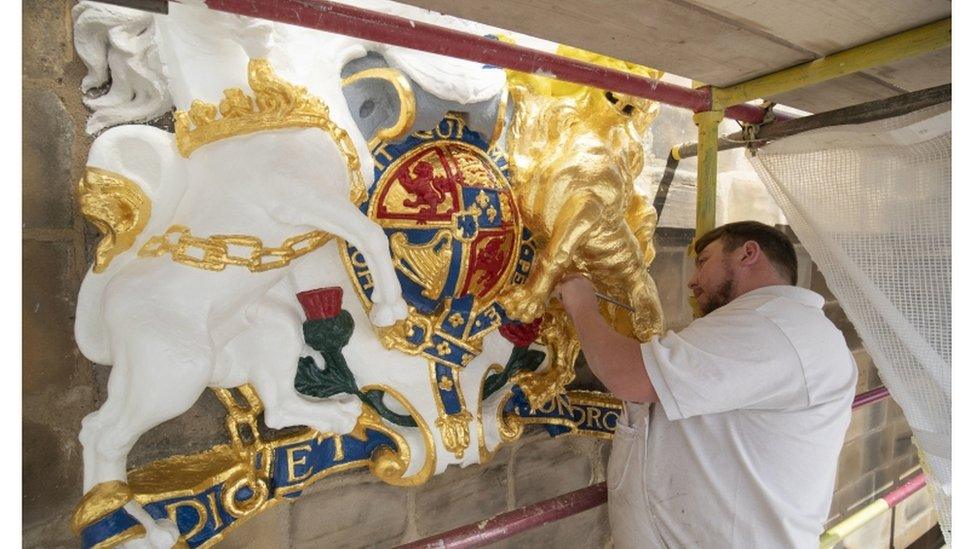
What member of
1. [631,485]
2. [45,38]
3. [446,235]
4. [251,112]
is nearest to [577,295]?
[446,235]

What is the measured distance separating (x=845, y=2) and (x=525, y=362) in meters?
0.75

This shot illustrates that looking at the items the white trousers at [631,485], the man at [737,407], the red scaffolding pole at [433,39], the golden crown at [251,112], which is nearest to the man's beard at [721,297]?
the man at [737,407]

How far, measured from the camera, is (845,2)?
0.76m

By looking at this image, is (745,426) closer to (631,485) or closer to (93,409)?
(631,485)

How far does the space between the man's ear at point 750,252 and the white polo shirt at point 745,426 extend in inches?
2.6

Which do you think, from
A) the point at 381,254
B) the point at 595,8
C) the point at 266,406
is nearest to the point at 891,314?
the point at 595,8

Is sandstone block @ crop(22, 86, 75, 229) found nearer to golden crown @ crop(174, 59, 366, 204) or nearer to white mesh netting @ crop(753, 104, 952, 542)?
golden crown @ crop(174, 59, 366, 204)

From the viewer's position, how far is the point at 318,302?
2.84ft

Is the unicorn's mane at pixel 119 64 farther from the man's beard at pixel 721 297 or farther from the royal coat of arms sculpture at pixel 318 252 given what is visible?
the man's beard at pixel 721 297

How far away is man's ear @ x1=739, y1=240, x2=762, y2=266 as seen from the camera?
3.43ft

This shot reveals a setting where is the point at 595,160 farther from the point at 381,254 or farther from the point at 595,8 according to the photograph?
the point at 381,254

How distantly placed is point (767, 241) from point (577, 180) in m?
0.37

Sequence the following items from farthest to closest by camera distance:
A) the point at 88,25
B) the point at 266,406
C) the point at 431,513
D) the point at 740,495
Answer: the point at 431,513
the point at 740,495
the point at 266,406
the point at 88,25

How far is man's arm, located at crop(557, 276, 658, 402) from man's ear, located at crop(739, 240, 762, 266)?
274 mm
